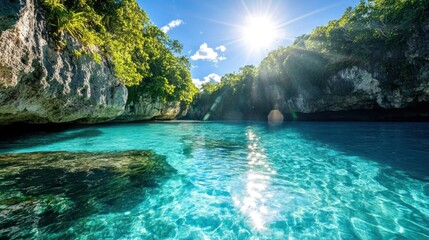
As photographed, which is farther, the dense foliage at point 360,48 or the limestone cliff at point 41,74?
the dense foliage at point 360,48

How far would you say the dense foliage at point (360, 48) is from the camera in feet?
56.4

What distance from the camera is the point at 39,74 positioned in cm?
715

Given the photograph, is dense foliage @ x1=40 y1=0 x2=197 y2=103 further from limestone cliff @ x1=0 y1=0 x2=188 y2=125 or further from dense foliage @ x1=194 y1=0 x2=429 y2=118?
dense foliage @ x1=194 y1=0 x2=429 y2=118

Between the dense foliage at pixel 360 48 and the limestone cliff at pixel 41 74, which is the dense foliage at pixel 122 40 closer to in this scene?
the limestone cliff at pixel 41 74

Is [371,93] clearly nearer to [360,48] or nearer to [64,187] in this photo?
[360,48]

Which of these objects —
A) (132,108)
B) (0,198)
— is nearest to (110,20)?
(132,108)

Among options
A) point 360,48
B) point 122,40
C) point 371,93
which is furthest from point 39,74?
point 371,93

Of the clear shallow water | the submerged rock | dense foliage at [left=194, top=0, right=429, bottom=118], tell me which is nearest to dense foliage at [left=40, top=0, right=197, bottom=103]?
the submerged rock

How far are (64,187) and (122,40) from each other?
13.4 metres

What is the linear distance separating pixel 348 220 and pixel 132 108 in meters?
22.1

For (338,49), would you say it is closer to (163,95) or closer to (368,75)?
(368,75)

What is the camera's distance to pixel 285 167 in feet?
19.1

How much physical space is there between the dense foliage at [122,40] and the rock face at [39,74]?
0.54 meters

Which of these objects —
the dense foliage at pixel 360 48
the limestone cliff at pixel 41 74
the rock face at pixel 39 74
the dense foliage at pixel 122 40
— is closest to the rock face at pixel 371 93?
the dense foliage at pixel 360 48
